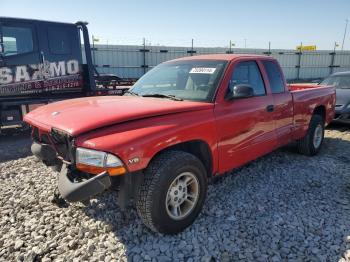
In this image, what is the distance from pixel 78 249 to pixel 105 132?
3.76 feet

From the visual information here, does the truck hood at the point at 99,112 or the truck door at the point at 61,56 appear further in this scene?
the truck door at the point at 61,56

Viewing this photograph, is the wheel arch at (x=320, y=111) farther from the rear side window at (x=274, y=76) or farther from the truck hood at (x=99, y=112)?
the truck hood at (x=99, y=112)

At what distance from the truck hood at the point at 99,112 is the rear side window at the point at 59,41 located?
14.1 feet

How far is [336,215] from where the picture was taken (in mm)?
3553

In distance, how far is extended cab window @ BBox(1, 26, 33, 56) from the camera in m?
6.76

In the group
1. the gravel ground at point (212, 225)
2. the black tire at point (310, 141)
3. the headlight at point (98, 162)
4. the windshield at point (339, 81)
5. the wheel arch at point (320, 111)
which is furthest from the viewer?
the windshield at point (339, 81)

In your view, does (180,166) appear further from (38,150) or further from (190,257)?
(38,150)

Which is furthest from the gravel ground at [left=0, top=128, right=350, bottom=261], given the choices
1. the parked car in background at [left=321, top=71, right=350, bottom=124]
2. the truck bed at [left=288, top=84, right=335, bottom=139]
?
the parked car in background at [left=321, top=71, right=350, bottom=124]

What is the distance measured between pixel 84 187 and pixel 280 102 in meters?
3.13

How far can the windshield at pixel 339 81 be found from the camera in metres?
8.63

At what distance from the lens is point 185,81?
3887mm

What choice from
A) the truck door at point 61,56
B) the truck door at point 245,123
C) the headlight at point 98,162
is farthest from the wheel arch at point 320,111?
the truck door at point 61,56

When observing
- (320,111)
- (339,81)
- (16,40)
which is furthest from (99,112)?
(339,81)

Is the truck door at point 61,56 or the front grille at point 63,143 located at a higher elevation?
the truck door at point 61,56
